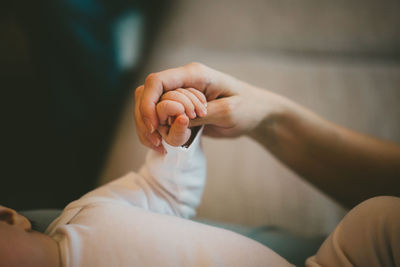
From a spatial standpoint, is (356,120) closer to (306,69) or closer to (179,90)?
(306,69)

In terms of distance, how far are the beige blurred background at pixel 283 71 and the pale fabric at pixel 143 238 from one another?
0.88 feet

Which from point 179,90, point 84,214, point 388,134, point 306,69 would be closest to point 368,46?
point 306,69

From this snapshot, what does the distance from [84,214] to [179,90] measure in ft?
0.72

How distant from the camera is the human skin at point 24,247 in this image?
300 millimetres

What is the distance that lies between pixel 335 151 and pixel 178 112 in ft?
1.06

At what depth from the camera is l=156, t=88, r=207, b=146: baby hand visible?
0.32 meters

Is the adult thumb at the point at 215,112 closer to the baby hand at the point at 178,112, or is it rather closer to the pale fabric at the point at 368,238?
the baby hand at the point at 178,112

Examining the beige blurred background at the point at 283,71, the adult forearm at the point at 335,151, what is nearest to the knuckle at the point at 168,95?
the adult forearm at the point at 335,151

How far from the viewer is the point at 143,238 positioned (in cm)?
34

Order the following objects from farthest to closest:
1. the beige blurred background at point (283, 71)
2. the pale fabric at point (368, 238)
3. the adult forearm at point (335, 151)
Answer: the beige blurred background at point (283, 71)
the adult forearm at point (335, 151)
the pale fabric at point (368, 238)

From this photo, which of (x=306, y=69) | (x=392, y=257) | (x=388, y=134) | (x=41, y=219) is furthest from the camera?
(x=306, y=69)

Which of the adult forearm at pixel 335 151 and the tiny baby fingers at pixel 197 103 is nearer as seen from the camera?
the tiny baby fingers at pixel 197 103

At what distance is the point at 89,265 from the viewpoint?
323 millimetres

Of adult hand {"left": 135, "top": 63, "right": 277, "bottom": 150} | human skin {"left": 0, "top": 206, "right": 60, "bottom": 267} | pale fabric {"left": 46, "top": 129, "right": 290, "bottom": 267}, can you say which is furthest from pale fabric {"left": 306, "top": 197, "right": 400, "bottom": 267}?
human skin {"left": 0, "top": 206, "right": 60, "bottom": 267}
